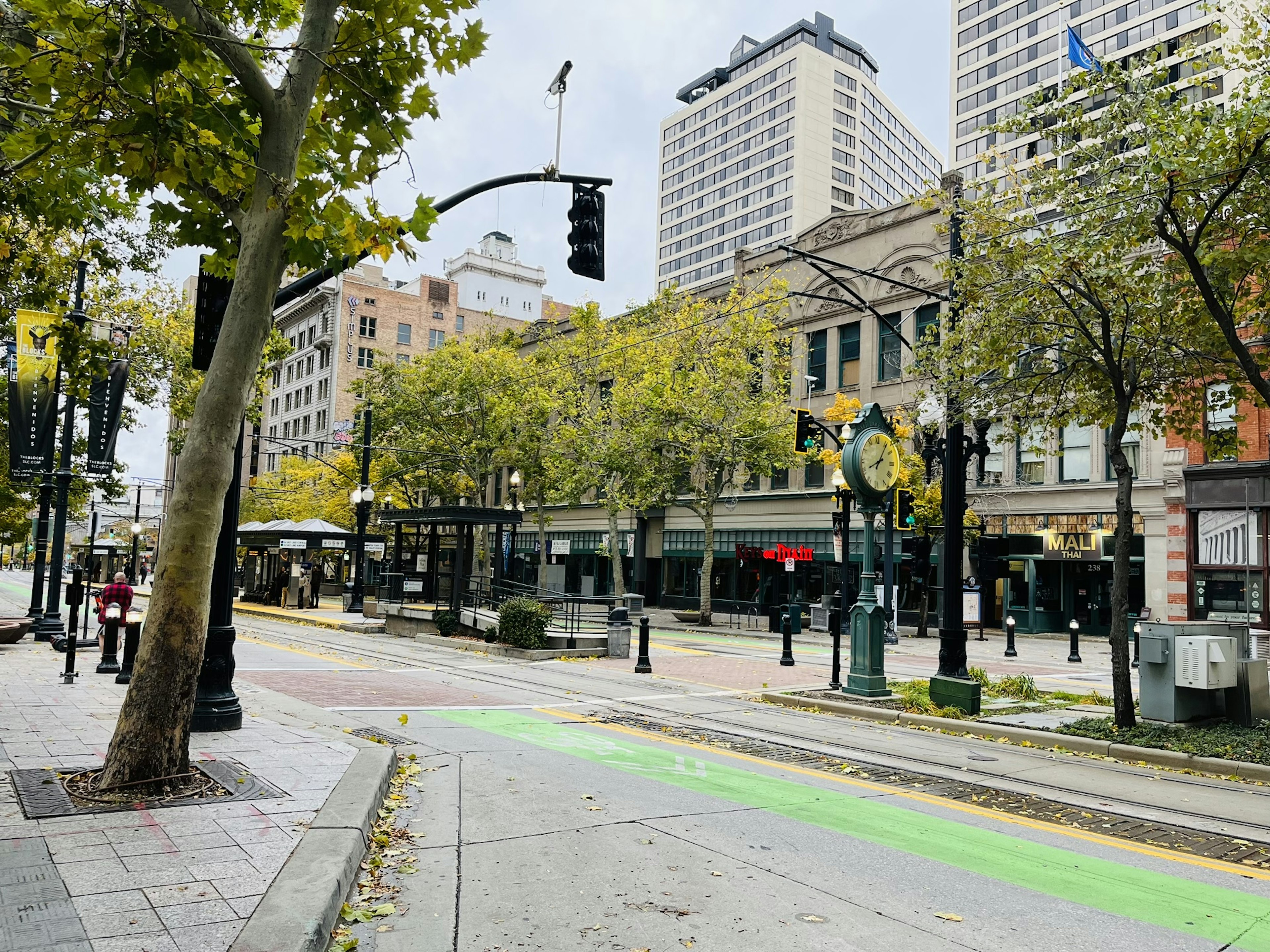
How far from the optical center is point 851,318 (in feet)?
138

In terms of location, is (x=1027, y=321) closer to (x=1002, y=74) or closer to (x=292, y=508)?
(x=292, y=508)

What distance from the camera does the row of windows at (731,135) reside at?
311ft

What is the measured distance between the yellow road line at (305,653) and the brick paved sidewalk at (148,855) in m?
9.56

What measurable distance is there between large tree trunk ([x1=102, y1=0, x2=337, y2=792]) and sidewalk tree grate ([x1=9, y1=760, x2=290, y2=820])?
336 millimetres

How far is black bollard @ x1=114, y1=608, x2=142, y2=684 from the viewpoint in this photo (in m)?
12.4

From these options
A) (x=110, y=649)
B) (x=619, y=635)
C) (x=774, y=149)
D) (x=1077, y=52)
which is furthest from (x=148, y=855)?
(x=774, y=149)

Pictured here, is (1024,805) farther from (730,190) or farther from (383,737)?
(730,190)

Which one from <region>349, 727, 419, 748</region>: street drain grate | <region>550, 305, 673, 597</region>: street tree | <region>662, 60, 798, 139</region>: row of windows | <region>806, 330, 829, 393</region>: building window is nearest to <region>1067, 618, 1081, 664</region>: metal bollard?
<region>550, 305, 673, 597</region>: street tree

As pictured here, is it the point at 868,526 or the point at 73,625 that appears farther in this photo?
the point at 868,526

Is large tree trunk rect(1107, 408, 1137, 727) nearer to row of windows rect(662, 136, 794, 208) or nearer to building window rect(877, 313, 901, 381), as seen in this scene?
building window rect(877, 313, 901, 381)

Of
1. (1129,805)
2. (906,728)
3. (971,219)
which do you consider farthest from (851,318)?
(1129,805)

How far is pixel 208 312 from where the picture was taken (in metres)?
9.15

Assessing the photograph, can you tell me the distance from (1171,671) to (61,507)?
68.4ft

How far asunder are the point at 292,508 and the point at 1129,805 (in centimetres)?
6233
